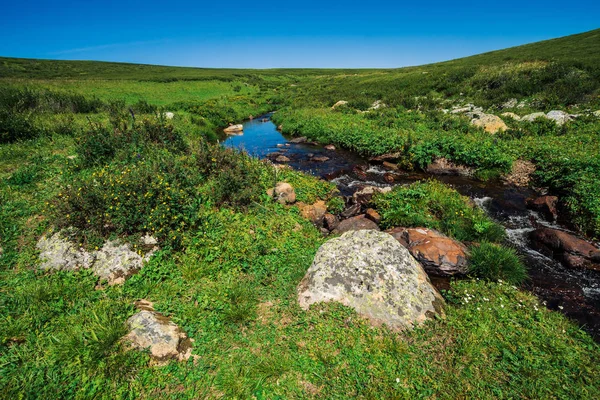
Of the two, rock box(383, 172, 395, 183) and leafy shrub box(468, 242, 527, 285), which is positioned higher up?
leafy shrub box(468, 242, 527, 285)

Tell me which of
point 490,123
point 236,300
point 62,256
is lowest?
point 236,300

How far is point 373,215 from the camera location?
11.2 meters

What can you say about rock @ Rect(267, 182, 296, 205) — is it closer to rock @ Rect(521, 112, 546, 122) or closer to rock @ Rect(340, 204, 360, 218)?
rock @ Rect(340, 204, 360, 218)

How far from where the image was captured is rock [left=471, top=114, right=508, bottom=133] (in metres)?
20.3

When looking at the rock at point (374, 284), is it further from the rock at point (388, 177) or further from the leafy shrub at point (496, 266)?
the rock at point (388, 177)

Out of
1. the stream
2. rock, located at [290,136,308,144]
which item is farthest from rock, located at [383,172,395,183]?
rock, located at [290,136,308,144]

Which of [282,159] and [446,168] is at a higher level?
[446,168]

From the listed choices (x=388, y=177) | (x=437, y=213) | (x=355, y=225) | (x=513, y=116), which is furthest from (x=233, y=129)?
(x=513, y=116)

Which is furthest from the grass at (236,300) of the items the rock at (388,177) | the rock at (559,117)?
the rock at (559,117)

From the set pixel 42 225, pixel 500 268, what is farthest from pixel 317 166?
pixel 42 225

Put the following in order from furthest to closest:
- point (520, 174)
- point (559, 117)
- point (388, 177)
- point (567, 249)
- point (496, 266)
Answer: point (559, 117) < point (388, 177) < point (520, 174) < point (567, 249) < point (496, 266)

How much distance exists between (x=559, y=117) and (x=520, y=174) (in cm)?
1065

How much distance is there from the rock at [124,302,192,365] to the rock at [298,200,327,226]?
658cm

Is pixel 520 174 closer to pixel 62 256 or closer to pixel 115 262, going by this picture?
pixel 115 262
